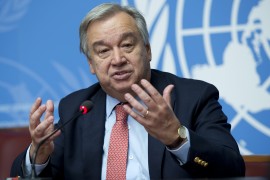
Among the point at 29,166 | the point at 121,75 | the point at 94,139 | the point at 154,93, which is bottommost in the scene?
the point at 29,166

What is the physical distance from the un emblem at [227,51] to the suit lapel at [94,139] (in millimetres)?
825

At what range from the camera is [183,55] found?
3727 millimetres

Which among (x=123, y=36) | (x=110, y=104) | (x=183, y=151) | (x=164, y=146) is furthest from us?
(x=110, y=104)

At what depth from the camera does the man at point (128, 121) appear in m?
2.61

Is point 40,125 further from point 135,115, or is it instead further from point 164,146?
point 164,146

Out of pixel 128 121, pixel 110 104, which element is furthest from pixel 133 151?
pixel 110 104

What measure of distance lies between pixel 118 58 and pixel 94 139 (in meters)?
0.43

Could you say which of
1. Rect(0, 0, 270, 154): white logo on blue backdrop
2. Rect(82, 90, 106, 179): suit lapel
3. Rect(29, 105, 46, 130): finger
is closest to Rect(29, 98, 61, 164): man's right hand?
Rect(29, 105, 46, 130): finger

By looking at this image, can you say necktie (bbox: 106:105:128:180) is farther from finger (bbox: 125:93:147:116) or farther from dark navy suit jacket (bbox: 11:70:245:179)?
finger (bbox: 125:93:147:116)

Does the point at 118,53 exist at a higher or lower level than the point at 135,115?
higher

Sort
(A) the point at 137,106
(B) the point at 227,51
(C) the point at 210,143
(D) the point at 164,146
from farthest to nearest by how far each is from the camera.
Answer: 1. (B) the point at 227,51
2. (D) the point at 164,146
3. (C) the point at 210,143
4. (A) the point at 137,106

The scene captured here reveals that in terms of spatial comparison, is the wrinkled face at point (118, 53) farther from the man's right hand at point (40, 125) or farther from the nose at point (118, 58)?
the man's right hand at point (40, 125)

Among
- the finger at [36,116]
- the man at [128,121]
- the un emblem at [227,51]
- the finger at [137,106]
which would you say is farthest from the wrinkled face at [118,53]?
the un emblem at [227,51]

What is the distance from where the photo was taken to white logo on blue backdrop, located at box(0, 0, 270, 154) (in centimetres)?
358
